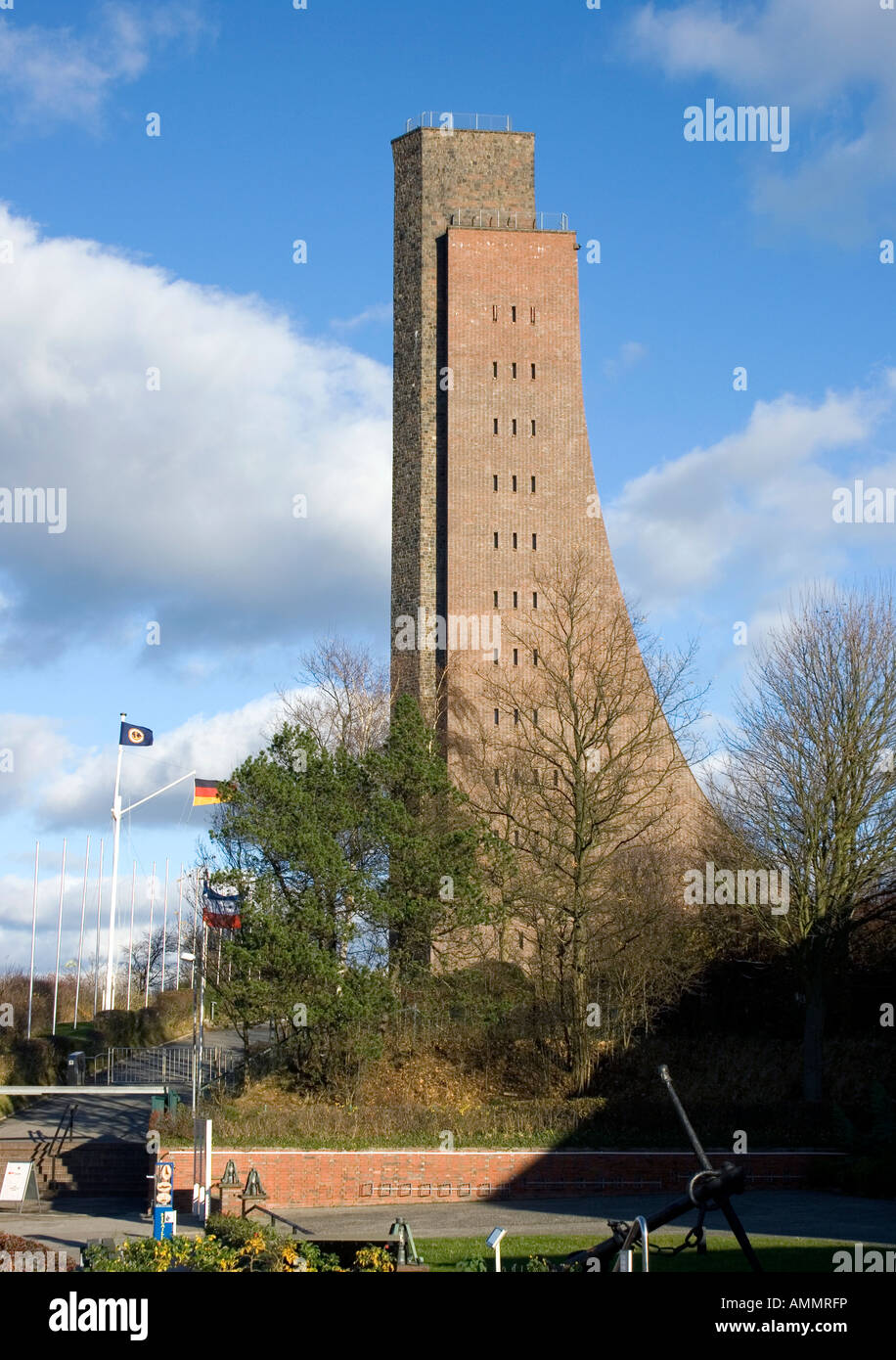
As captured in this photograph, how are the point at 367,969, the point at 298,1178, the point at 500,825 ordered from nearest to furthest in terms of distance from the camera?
the point at 298,1178 < the point at 367,969 < the point at 500,825

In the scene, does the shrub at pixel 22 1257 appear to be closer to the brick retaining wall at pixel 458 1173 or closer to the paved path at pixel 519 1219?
the paved path at pixel 519 1219

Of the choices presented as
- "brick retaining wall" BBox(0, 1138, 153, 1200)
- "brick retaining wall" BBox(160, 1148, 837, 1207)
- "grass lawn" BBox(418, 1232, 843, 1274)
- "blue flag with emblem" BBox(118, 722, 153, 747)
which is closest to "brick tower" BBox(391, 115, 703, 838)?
"blue flag with emblem" BBox(118, 722, 153, 747)

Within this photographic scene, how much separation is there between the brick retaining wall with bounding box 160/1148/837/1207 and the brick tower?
2001cm

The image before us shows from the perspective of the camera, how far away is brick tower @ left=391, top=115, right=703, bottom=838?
40.6 meters

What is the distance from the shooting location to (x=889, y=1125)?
812 inches

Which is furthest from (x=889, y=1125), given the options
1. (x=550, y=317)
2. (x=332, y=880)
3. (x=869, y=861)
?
(x=550, y=317)

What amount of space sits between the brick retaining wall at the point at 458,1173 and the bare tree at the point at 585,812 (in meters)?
4.12

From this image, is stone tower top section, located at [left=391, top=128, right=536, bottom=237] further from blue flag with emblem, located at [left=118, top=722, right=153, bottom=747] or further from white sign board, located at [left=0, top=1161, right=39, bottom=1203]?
white sign board, located at [left=0, top=1161, right=39, bottom=1203]

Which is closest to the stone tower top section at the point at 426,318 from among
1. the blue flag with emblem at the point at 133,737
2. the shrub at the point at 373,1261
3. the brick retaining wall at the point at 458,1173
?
the blue flag with emblem at the point at 133,737

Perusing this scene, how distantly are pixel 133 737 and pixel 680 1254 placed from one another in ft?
87.0

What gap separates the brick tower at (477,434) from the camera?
4056 cm

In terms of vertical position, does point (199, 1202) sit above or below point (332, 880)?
below
